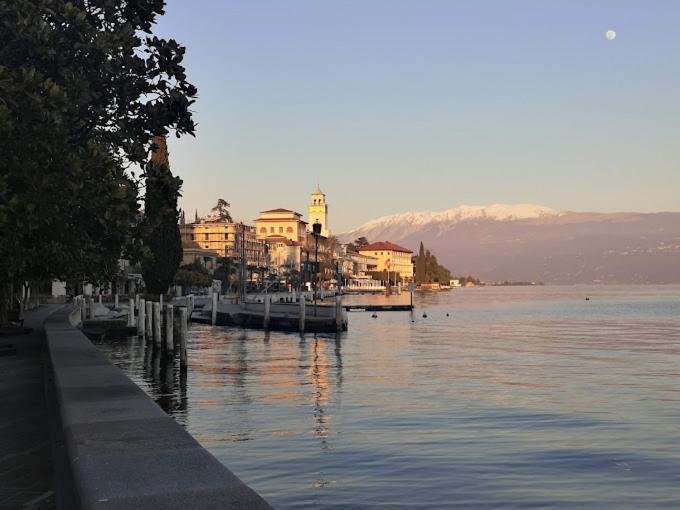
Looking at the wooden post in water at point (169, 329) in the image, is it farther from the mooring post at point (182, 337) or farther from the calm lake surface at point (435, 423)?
the mooring post at point (182, 337)

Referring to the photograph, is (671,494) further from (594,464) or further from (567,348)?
(567,348)

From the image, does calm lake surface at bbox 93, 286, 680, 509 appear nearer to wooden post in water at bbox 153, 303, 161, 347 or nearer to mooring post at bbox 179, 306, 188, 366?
wooden post in water at bbox 153, 303, 161, 347

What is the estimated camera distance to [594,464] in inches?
678

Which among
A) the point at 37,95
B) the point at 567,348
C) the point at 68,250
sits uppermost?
the point at 37,95

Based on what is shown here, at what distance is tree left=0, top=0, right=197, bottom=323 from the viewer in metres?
18.8

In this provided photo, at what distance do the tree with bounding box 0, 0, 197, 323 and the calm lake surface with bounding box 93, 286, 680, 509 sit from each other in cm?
564

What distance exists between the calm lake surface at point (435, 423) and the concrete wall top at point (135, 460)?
412 cm

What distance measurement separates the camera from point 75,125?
856 inches

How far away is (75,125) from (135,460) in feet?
52.9

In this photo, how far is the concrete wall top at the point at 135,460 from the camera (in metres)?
5.99

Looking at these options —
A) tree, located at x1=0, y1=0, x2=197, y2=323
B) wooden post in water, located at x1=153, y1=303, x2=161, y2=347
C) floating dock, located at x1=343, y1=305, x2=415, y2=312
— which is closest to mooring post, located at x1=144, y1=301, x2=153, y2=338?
wooden post in water, located at x1=153, y1=303, x2=161, y2=347

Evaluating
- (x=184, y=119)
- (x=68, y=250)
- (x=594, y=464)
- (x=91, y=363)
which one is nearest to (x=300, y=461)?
(x=91, y=363)

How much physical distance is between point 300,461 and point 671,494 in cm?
702

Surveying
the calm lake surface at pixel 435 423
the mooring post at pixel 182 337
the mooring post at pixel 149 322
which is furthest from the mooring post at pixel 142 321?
the mooring post at pixel 182 337
